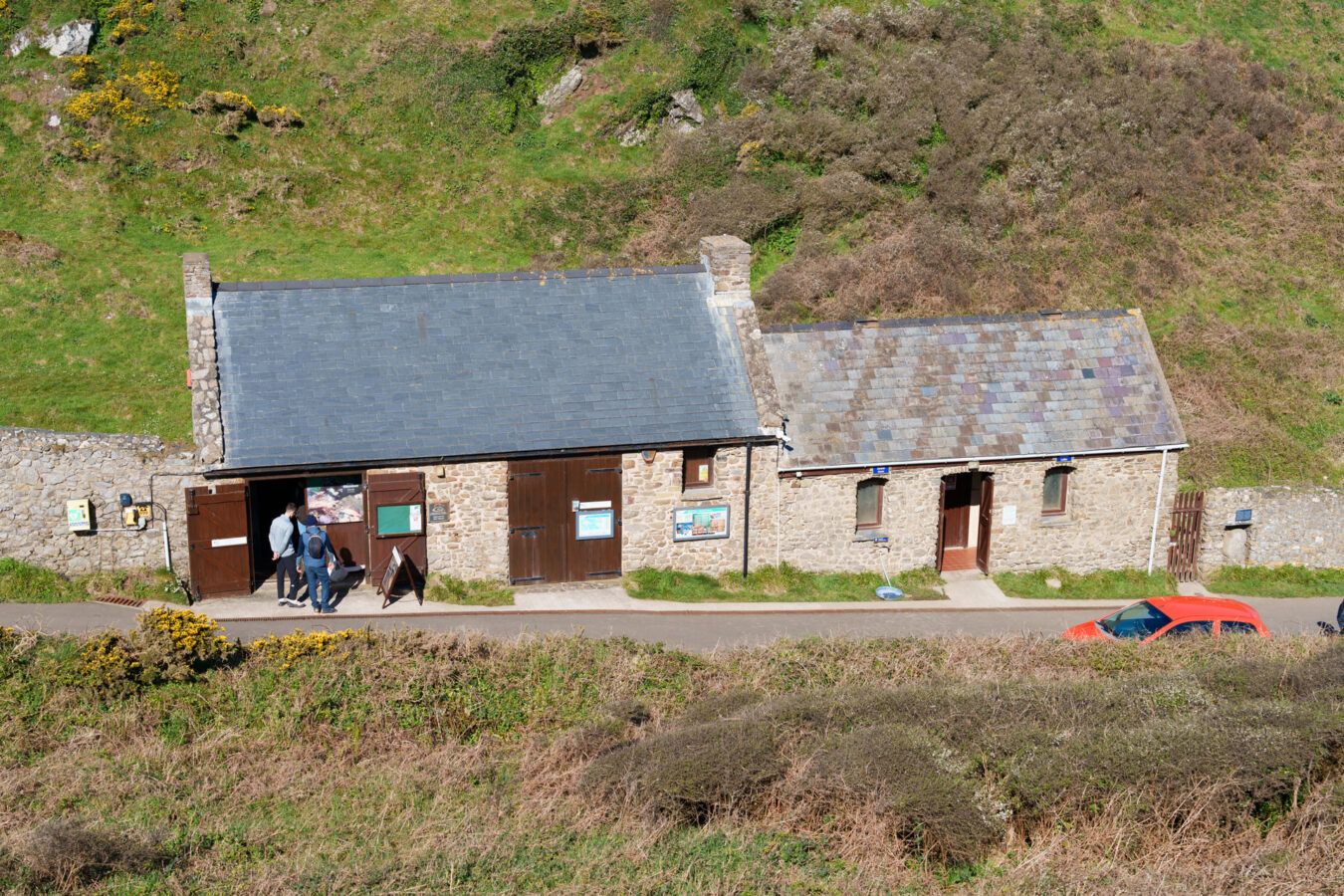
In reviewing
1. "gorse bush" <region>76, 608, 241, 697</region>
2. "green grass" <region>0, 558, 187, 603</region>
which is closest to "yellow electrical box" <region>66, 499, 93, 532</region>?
"green grass" <region>0, 558, 187, 603</region>

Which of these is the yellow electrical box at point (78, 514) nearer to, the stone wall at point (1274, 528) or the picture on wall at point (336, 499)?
the picture on wall at point (336, 499)

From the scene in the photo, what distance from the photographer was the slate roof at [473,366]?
1817 centimetres

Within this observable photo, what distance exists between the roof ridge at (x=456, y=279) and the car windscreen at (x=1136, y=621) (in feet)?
32.2

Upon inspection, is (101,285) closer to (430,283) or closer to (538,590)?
(430,283)

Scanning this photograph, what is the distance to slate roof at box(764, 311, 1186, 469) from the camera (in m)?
20.0

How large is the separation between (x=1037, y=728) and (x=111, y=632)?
11.2 meters

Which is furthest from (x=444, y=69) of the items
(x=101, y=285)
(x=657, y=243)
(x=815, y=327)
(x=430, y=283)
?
(x=815, y=327)

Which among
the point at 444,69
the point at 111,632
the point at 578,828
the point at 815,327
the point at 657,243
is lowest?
the point at 578,828

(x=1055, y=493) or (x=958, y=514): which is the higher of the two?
(x=1055, y=493)

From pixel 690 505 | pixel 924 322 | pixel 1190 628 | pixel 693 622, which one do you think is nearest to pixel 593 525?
pixel 690 505

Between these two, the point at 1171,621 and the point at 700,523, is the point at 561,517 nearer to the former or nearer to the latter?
the point at 700,523

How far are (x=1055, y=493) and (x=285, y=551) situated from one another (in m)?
14.5

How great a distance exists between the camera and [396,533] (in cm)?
1842

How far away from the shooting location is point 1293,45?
37875 millimetres
